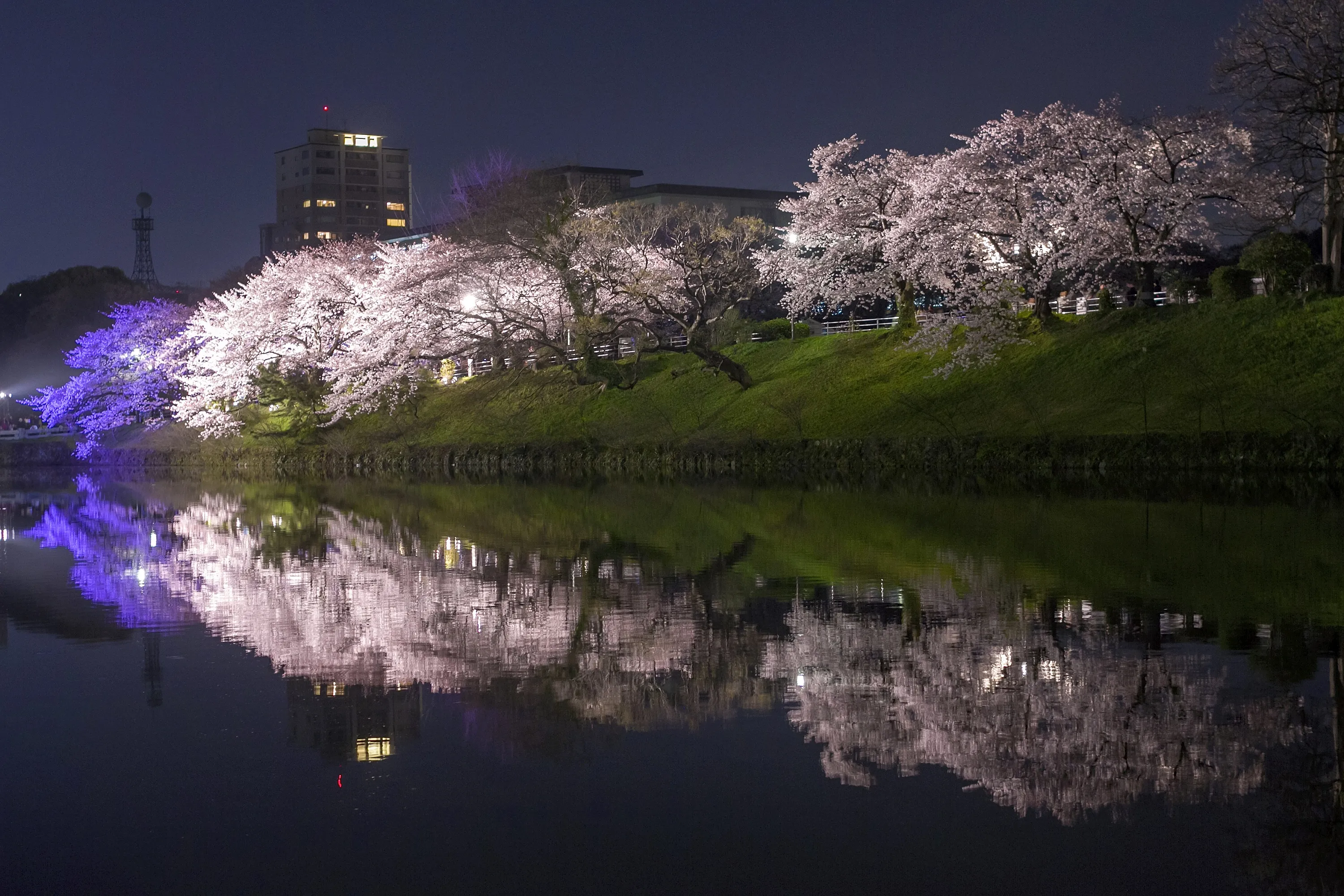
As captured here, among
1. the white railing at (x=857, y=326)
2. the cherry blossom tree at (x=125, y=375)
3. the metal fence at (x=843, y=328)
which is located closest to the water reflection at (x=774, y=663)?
the metal fence at (x=843, y=328)

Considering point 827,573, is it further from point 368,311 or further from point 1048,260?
point 368,311

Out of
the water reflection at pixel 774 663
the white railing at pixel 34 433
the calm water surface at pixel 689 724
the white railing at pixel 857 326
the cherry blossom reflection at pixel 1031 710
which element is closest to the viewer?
the calm water surface at pixel 689 724

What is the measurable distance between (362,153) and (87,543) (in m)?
170

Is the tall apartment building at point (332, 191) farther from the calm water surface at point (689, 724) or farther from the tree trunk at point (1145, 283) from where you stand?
the calm water surface at point (689, 724)

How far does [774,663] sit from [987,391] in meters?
33.3

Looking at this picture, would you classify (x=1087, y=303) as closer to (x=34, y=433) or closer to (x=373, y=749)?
(x=373, y=749)

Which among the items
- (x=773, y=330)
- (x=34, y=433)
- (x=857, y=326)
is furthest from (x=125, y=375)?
(x=857, y=326)

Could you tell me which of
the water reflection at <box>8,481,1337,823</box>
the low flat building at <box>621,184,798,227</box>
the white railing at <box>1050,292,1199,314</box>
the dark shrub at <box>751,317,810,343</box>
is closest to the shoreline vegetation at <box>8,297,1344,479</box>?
the white railing at <box>1050,292,1199,314</box>

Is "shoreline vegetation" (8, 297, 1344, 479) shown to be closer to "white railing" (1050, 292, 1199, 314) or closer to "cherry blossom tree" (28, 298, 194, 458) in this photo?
"white railing" (1050, 292, 1199, 314)

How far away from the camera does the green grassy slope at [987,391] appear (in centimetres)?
3478

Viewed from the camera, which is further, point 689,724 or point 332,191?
point 332,191

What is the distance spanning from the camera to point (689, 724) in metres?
7.95

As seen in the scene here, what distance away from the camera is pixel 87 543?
21984 millimetres

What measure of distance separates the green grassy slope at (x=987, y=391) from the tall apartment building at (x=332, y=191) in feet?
427
